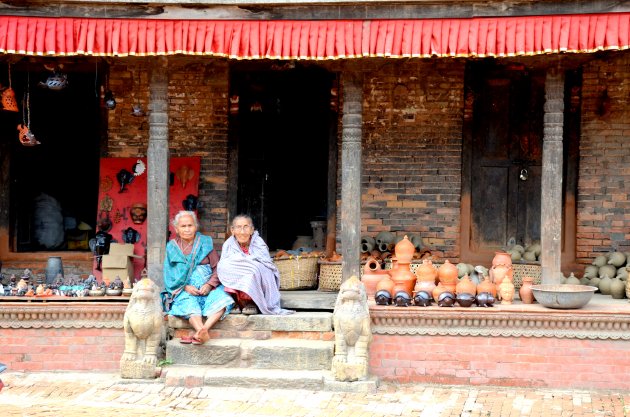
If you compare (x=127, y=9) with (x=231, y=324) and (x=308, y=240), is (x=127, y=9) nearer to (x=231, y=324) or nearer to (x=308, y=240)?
(x=231, y=324)

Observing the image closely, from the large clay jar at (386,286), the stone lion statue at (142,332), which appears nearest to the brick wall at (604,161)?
the large clay jar at (386,286)

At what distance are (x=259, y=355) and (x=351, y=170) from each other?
6.86 ft

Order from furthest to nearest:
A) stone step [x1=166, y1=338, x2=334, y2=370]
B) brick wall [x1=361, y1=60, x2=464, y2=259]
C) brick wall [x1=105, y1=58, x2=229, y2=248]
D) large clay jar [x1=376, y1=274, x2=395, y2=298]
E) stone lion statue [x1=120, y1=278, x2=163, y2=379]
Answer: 1. brick wall [x1=105, y1=58, x2=229, y2=248]
2. brick wall [x1=361, y1=60, x2=464, y2=259]
3. large clay jar [x1=376, y1=274, x2=395, y2=298]
4. stone step [x1=166, y1=338, x2=334, y2=370]
5. stone lion statue [x1=120, y1=278, x2=163, y2=379]

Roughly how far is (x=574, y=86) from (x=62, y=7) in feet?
20.0

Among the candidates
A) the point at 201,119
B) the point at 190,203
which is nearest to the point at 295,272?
the point at 190,203

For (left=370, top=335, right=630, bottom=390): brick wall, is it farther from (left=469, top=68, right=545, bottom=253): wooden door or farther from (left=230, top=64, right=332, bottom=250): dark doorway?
(left=230, top=64, right=332, bottom=250): dark doorway

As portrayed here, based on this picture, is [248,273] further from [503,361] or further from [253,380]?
[503,361]

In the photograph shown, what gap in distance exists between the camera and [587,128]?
11008 millimetres

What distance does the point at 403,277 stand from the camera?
9344 millimetres

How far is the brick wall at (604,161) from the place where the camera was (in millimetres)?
10898

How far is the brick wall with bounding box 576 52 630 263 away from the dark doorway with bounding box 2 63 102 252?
6.16m

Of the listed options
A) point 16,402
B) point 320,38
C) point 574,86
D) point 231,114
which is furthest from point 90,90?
point 574,86

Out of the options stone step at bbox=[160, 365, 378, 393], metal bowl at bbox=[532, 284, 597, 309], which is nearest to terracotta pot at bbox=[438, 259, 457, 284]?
metal bowl at bbox=[532, 284, 597, 309]

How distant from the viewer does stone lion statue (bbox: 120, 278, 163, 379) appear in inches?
337
